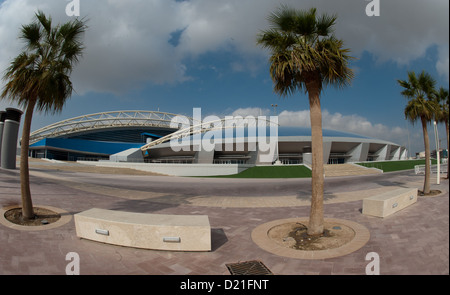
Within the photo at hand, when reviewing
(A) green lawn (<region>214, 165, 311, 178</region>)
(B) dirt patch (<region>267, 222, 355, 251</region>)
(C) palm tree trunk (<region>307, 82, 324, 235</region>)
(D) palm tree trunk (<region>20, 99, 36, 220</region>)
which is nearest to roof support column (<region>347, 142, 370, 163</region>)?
(A) green lawn (<region>214, 165, 311, 178</region>)

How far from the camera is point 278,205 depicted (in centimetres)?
1119

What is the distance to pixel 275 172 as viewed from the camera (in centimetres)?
3047

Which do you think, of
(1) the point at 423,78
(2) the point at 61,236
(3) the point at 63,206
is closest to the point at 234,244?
(2) the point at 61,236

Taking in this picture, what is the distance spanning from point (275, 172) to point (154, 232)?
26.3 metres

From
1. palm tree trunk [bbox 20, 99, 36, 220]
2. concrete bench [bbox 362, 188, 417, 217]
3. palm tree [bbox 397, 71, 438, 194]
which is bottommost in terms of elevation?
concrete bench [bbox 362, 188, 417, 217]

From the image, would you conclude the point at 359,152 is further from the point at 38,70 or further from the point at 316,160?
the point at 38,70

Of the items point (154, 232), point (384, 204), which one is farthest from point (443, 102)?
point (154, 232)

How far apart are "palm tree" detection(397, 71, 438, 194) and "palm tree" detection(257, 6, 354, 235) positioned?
7409 millimetres

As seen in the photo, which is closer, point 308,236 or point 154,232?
point 154,232

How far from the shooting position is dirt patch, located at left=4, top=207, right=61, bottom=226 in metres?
7.29

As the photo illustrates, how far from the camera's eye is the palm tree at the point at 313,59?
6.45 m

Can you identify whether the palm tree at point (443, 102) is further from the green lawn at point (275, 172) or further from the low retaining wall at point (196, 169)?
the low retaining wall at point (196, 169)

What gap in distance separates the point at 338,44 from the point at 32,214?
36.0ft

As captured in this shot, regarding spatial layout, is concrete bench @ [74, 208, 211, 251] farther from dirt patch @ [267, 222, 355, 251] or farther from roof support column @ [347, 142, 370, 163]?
roof support column @ [347, 142, 370, 163]
